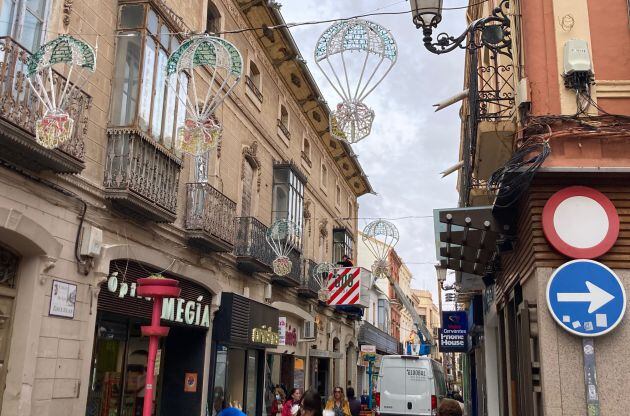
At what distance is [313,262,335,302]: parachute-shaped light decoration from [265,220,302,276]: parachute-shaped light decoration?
3768mm

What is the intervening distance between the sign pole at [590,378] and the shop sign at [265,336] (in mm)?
9476

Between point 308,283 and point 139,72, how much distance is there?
12281 mm

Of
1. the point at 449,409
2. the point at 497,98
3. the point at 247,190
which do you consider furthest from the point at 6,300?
the point at 247,190

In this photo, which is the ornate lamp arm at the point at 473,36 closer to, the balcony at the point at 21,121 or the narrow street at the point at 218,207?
the narrow street at the point at 218,207

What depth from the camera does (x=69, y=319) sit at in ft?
29.4

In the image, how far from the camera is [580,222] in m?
7.22

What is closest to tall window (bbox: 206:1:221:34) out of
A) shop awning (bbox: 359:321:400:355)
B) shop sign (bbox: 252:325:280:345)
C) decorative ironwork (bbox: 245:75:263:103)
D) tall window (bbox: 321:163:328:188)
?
decorative ironwork (bbox: 245:75:263:103)

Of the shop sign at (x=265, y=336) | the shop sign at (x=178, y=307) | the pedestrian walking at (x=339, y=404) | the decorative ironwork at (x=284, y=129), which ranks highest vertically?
the decorative ironwork at (x=284, y=129)

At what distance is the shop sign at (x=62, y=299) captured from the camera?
28.2 feet

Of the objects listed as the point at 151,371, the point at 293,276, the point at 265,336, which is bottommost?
the point at 151,371

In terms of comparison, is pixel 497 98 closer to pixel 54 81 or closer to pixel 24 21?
pixel 54 81

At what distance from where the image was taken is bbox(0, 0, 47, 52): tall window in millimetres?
7926

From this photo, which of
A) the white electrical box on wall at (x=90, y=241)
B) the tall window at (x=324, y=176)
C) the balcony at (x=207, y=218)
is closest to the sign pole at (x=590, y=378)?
the white electrical box on wall at (x=90, y=241)

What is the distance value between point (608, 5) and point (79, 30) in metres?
7.65
